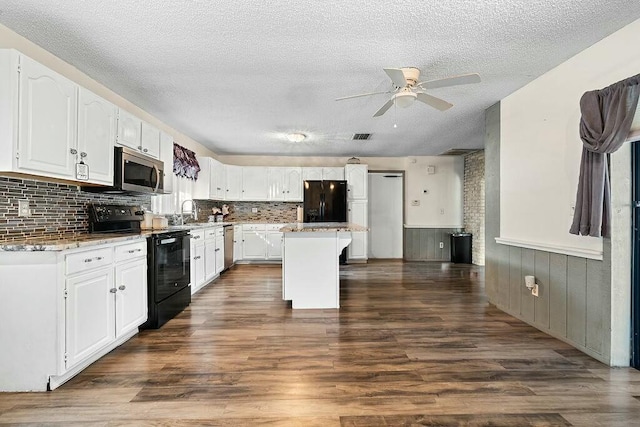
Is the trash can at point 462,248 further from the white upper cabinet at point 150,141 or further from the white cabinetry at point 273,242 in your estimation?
the white upper cabinet at point 150,141

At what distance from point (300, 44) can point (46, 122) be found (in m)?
1.84

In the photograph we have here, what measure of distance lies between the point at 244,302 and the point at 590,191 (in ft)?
11.7

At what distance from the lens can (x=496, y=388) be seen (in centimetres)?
213

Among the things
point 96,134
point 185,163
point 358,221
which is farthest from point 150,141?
point 358,221

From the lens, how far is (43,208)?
8.77ft

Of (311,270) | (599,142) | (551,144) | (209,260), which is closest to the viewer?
(599,142)

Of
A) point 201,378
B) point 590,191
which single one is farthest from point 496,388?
point 201,378

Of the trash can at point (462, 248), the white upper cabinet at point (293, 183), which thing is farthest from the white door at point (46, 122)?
the trash can at point (462, 248)

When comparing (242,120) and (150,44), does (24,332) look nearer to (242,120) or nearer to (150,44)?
(150,44)

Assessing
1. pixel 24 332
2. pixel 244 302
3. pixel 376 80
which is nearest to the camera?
pixel 24 332

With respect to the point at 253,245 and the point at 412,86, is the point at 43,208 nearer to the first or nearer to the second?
the point at 412,86

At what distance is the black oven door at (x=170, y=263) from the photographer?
10.7ft

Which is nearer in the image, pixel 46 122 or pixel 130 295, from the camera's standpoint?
pixel 46 122

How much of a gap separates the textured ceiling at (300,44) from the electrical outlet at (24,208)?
1.23m
